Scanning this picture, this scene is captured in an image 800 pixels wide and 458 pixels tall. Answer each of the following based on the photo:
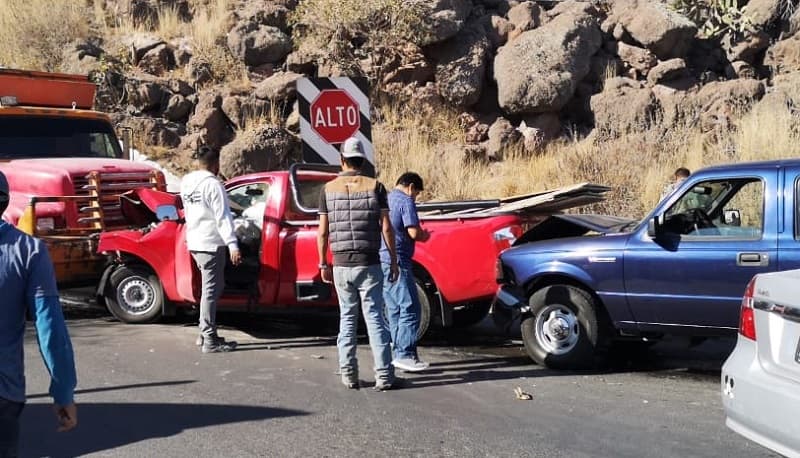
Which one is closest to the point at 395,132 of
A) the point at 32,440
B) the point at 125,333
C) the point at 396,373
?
the point at 125,333

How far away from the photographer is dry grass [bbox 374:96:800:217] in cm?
1411

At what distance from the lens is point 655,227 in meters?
7.45

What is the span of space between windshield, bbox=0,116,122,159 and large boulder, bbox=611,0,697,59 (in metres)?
10.5

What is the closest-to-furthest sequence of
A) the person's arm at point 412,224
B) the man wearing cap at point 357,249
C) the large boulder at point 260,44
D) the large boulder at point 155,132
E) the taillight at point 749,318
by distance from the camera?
the taillight at point 749,318, the man wearing cap at point 357,249, the person's arm at point 412,224, the large boulder at point 155,132, the large boulder at point 260,44

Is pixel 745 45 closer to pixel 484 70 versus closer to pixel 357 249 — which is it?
pixel 484 70

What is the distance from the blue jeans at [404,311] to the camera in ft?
26.0

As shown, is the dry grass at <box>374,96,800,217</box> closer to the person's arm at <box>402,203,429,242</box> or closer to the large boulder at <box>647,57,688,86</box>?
the large boulder at <box>647,57,688,86</box>

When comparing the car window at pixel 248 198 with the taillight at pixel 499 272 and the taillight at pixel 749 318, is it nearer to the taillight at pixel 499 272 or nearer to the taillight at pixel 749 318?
the taillight at pixel 499 272

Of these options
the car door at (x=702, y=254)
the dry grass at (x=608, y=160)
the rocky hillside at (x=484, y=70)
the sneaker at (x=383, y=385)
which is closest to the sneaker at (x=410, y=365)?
the sneaker at (x=383, y=385)

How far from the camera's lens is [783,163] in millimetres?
7129

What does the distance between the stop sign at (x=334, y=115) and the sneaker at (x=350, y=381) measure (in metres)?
3.23

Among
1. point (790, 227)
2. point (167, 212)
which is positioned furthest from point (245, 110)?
point (790, 227)

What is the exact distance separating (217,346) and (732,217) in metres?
4.77

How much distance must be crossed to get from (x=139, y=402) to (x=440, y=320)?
314 centimetres
